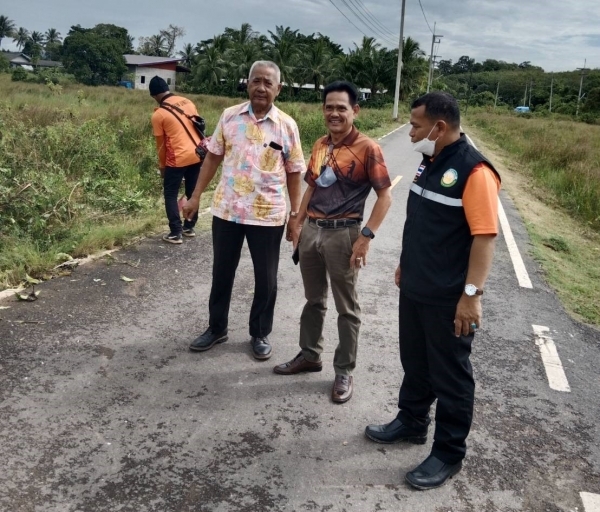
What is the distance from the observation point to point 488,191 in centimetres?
248

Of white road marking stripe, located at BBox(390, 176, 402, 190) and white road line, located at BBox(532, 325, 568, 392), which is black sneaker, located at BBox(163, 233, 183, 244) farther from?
white road marking stripe, located at BBox(390, 176, 402, 190)

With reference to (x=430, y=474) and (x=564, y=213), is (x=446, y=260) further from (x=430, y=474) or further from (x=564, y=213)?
(x=564, y=213)

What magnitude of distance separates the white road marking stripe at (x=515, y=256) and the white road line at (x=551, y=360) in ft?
4.49

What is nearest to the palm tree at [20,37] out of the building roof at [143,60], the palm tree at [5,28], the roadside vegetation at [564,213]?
the palm tree at [5,28]

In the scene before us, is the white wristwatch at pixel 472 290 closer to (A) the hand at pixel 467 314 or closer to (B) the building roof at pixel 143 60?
(A) the hand at pixel 467 314

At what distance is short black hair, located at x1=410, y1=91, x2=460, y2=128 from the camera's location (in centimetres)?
264

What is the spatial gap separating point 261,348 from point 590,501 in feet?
7.20

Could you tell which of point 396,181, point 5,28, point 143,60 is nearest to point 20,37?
point 5,28

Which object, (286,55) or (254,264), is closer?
(254,264)

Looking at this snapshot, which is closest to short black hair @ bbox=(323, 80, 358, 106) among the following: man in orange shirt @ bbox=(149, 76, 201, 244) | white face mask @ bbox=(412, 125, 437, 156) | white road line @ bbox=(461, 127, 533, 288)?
white face mask @ bbox=(412, 125, 437, 156)

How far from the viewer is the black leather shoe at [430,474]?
9.11 feet

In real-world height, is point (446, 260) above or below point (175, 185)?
above

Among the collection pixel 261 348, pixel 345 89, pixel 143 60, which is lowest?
pixel 261 348

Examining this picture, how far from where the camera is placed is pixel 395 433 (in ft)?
10.3
